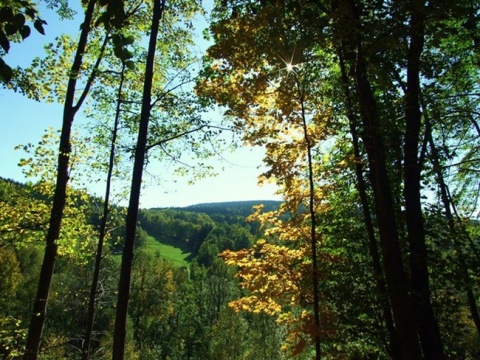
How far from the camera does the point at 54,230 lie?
737 centimetres

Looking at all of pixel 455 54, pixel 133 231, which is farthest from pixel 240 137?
pixel 455 54

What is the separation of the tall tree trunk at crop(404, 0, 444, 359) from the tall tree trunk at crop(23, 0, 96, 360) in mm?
6538

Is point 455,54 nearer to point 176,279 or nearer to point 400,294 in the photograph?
point 400,294

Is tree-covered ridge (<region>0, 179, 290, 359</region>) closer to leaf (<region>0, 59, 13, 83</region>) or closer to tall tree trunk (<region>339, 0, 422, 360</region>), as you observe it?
tall tree trunk (<region>339, 0, 422, 360</region>)

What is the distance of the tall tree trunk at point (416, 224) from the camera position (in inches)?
242

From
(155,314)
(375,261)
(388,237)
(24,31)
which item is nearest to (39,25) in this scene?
(24,31)

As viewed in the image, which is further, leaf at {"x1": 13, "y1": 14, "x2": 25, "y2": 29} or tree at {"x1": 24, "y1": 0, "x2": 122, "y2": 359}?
tree at {"x1": 24, "y1": 0, "x2": 122, "y2": 359}

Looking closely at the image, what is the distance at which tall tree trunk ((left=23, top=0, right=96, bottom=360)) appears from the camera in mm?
6789

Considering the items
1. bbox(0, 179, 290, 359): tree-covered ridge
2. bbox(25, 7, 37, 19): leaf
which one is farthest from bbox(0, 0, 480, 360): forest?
bbox(0, 179, 290, 359): tree-covered ridge

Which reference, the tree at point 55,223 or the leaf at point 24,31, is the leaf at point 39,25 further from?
the tree at point 55,223

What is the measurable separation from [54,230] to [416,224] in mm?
7581

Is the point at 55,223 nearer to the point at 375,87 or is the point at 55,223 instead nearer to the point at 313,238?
the point at 313,238

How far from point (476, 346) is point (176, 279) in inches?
1982

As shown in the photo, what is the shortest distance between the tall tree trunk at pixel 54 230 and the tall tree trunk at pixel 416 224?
654cm
